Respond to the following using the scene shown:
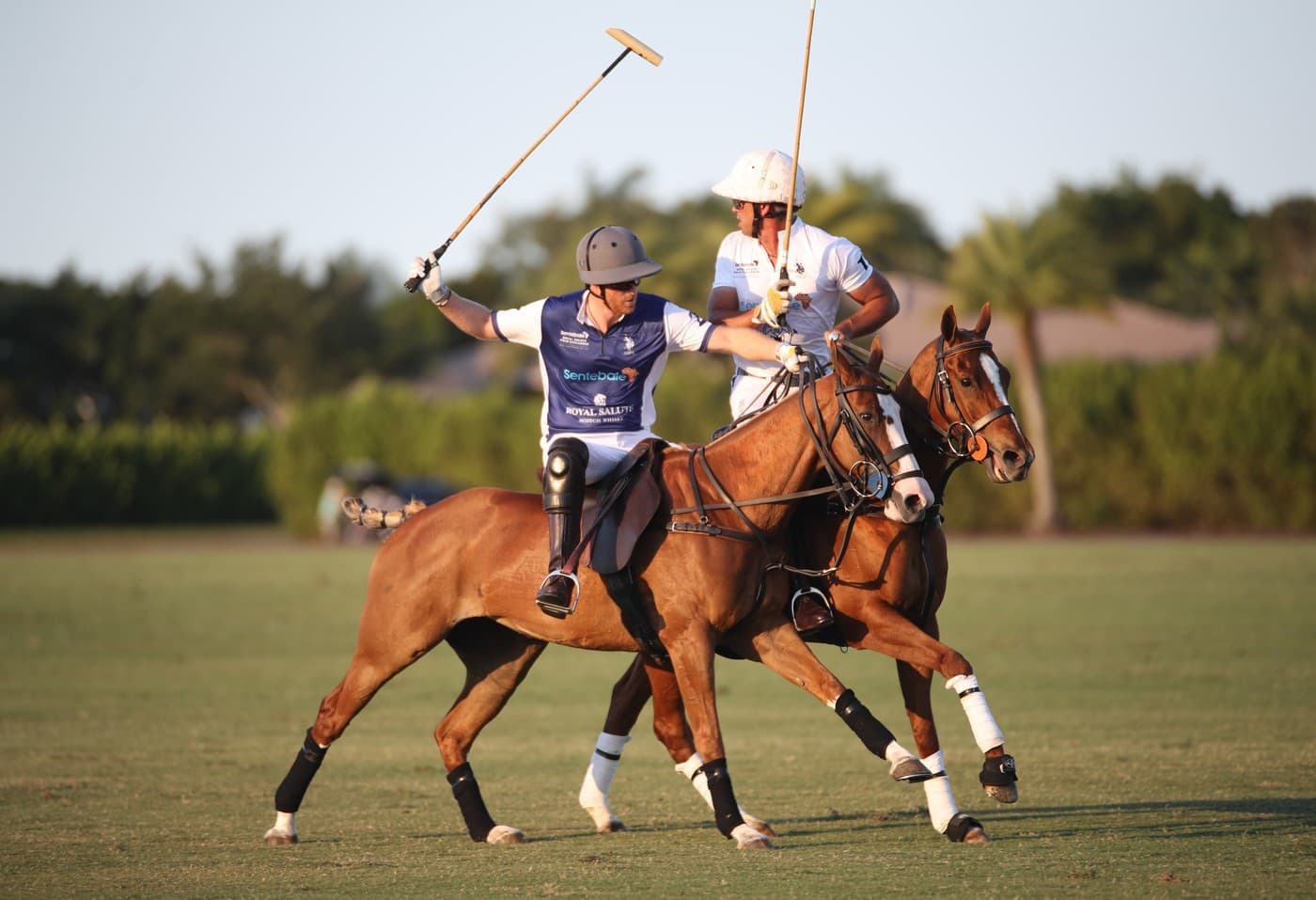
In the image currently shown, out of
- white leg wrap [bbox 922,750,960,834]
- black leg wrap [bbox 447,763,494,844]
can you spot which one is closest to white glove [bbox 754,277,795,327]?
white leg wrap [bbox 922,750,960,834]

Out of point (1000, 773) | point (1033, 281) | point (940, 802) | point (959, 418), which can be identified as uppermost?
point (1033, 281)

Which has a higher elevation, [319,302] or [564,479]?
[319,302]

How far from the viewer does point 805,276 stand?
8.93 meters

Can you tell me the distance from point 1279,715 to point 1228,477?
985 inches

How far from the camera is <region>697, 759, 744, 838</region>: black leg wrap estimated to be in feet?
25.6

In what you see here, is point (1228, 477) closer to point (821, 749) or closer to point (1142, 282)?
point (821, 749)

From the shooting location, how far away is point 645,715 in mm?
15000

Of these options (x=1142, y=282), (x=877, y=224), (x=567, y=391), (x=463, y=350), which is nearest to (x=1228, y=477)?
(x=877, y=224)

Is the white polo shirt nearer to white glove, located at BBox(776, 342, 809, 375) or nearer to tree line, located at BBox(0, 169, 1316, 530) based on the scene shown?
white glove, located at BBox(776, 342, 809, 375)

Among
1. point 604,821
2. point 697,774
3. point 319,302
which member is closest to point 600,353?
point 697,774

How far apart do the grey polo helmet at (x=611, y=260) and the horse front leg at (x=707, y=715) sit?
1.74 meters

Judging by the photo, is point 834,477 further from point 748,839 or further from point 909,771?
point 748,839

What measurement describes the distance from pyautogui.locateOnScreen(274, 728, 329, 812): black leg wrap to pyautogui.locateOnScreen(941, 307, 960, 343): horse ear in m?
3.73

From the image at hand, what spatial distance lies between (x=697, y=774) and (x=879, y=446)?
77.0 inches
